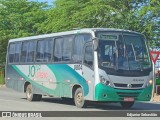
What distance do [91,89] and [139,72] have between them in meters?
1.90

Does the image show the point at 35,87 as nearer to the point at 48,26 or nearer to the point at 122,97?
the point at 122,97

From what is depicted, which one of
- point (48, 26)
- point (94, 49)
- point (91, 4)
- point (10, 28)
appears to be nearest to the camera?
point (94, 49)

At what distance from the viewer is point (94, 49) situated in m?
17.4

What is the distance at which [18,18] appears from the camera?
54.5 m

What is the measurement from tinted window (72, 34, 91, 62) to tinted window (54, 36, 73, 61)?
39cm

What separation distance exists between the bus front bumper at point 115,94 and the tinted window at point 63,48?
2.56 m

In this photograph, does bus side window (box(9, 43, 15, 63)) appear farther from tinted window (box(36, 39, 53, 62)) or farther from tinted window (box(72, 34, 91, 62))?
tinted window (box(72, 34, 91, 62))

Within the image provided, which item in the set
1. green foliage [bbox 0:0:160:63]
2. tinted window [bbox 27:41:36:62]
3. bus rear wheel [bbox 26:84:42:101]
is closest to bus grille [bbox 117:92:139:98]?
bus rear wheel [bbox 26:84:42:101]

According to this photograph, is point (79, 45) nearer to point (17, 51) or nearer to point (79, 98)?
point (79, 98)

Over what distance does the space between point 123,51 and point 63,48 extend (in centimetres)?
308

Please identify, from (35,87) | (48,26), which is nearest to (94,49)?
(35,87)

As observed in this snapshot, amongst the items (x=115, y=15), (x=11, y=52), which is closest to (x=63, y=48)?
(x=11, y=52)

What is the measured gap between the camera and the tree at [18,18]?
5275 cm

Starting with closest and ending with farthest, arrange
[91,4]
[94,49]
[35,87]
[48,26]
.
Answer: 1. [94,49]
2. [35,87]
3. [91,4]
4. [48,26]
